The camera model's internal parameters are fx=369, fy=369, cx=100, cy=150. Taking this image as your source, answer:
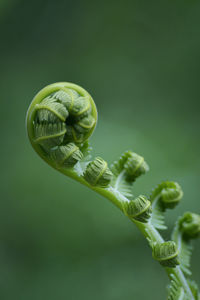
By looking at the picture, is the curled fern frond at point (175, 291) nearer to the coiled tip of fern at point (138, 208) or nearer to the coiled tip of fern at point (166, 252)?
the coiled tip of fern at point (166, 252)

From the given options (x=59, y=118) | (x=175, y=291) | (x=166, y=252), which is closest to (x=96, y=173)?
(x=59, y=118)

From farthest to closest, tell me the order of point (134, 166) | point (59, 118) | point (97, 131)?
point (97, 131) → point (134, 166) → point (59, 118)

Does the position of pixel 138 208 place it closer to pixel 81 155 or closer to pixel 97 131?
pixel 81 155

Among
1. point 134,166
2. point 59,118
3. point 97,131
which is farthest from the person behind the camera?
point 97,131

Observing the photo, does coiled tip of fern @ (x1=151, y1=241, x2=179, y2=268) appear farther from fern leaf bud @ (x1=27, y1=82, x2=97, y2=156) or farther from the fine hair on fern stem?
fern leaf bud @ (x1=27, y1=82, x2=97, y2=156)

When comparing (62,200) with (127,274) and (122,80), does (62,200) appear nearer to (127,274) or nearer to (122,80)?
(127,274)

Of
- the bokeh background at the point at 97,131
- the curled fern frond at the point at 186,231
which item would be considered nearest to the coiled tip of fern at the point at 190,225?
the curled fern frond at the point at 186,231

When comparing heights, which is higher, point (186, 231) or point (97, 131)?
point (186, 231)
